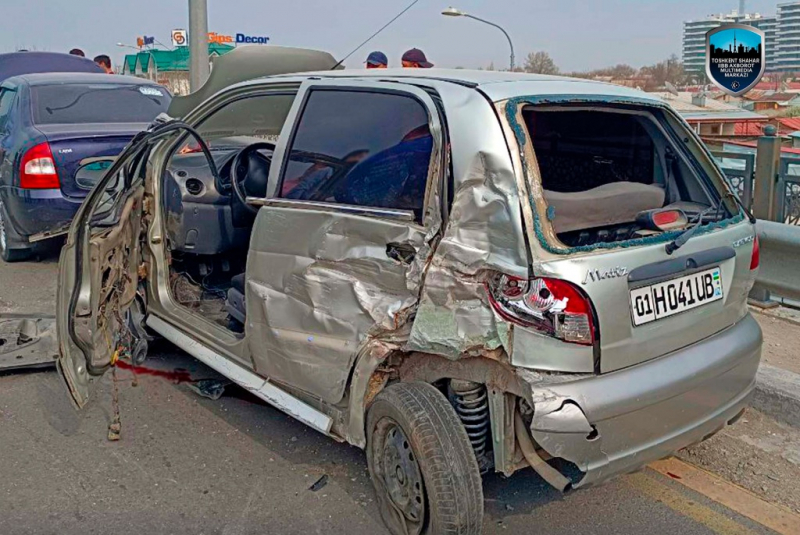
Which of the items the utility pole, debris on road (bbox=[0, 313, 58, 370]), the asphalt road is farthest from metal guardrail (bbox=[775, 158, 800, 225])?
the utility pole

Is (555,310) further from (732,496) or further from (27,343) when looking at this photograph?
(27,343)

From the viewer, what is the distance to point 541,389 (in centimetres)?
243

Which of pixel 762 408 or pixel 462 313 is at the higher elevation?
pixel 462 313

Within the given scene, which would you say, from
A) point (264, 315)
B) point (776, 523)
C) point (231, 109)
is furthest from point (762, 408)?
point (231, 109)

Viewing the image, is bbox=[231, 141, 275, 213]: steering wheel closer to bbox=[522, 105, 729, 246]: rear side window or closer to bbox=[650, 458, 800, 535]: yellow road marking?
bbox=[522, 105, 729, 246]: rear side window

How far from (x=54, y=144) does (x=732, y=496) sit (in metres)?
5.78

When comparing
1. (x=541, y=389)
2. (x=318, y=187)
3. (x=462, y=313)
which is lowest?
(x=541, y=389)

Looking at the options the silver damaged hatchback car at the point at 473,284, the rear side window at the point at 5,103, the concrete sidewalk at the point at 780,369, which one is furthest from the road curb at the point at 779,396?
the rear side window at the point at 5,103

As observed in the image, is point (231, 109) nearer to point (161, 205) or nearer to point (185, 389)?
point (161, 205)

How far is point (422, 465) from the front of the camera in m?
→ 2.63

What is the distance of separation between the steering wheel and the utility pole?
4.45 metres

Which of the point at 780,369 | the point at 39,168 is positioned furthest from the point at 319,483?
the point at 39,168

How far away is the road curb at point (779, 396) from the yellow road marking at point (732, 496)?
718mm

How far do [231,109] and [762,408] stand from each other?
343cm
